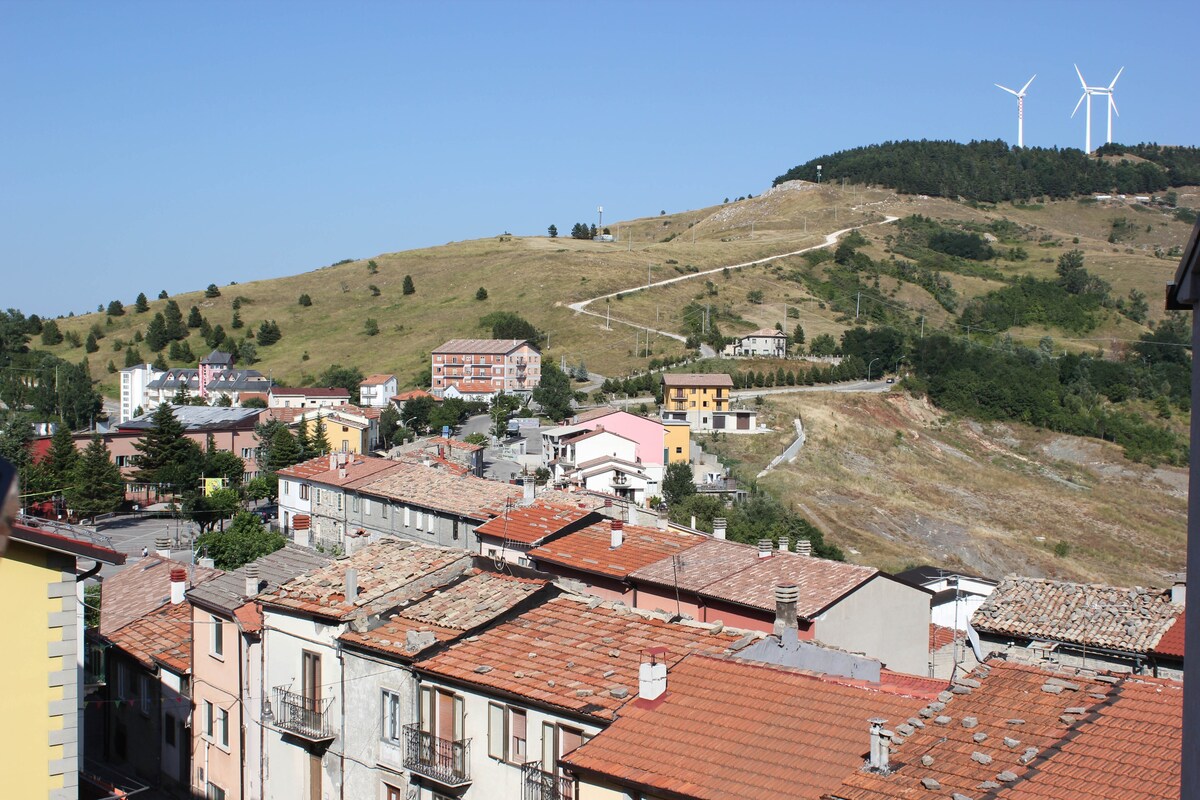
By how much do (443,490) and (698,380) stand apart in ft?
148

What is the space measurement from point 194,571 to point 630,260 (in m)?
120

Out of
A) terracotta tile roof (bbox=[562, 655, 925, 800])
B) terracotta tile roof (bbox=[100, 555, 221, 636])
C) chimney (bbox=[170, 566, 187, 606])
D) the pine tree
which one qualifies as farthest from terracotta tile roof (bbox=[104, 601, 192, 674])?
the pine tree

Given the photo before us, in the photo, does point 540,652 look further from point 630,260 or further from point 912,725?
point 630,260

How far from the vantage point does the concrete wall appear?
22234 mm

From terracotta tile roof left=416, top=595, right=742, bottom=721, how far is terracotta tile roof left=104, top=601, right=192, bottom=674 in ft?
27.1

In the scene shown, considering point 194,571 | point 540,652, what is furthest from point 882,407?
point 540,652

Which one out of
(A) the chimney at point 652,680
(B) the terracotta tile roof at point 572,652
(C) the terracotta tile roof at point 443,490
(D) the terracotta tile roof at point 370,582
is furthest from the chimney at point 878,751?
(C) the terracotta tile roof at point 443,490

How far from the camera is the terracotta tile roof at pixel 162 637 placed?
2377cm

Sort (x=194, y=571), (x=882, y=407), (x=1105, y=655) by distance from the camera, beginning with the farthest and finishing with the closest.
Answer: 1. (x=882, y=407)
2. (x=194, y=571)
3. (x=1105, y=655)

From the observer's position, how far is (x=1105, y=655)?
19.5 m

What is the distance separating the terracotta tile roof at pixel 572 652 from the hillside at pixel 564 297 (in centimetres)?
8420

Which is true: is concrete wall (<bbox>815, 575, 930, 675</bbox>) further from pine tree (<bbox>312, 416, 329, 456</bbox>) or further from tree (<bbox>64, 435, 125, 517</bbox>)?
pine tree (<bbox>312, 416, 329, 456</bbox>)

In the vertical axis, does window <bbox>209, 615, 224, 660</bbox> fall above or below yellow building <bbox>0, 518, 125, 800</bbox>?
below

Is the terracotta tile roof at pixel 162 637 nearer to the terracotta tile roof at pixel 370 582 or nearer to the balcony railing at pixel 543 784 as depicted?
the terracotta tile roof at pixel 370 582
